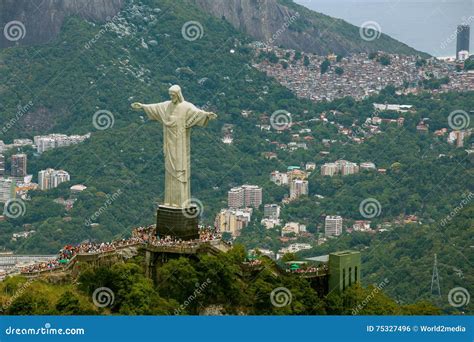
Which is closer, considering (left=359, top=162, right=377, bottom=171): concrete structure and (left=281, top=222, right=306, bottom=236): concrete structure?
(left=281, top=222, right=306, bottom=236): concrete structure

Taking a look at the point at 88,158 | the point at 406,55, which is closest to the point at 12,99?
the point at 88,158

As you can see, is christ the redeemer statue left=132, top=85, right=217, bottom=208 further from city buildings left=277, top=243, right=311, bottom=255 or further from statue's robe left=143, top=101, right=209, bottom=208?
city buildings left=277, top=243, right=311, bottom=255

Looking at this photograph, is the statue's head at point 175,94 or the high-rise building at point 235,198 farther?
the high-rise building at point 235,198

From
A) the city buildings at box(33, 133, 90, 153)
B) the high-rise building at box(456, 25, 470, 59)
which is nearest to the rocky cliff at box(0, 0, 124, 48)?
the city buildings at box(33, 133, 90, 153)

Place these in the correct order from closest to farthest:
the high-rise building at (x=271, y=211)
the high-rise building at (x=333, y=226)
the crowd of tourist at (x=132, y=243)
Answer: the crowd of tourist at (x=132, y=243)
the high-rise building at (x=333, y=226)
the high-rise building at (x=271, y=211)

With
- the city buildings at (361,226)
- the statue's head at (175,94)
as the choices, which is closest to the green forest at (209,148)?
the city buildings at (361,226)

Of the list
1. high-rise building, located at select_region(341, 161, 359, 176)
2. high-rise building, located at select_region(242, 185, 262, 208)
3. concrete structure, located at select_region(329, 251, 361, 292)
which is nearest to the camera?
concrete structure, located at select_region(329, 251, 361, 292)

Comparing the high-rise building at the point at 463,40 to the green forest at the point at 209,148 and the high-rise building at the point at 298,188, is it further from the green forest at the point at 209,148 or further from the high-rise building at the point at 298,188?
the high-rise building at the point at 298,188
